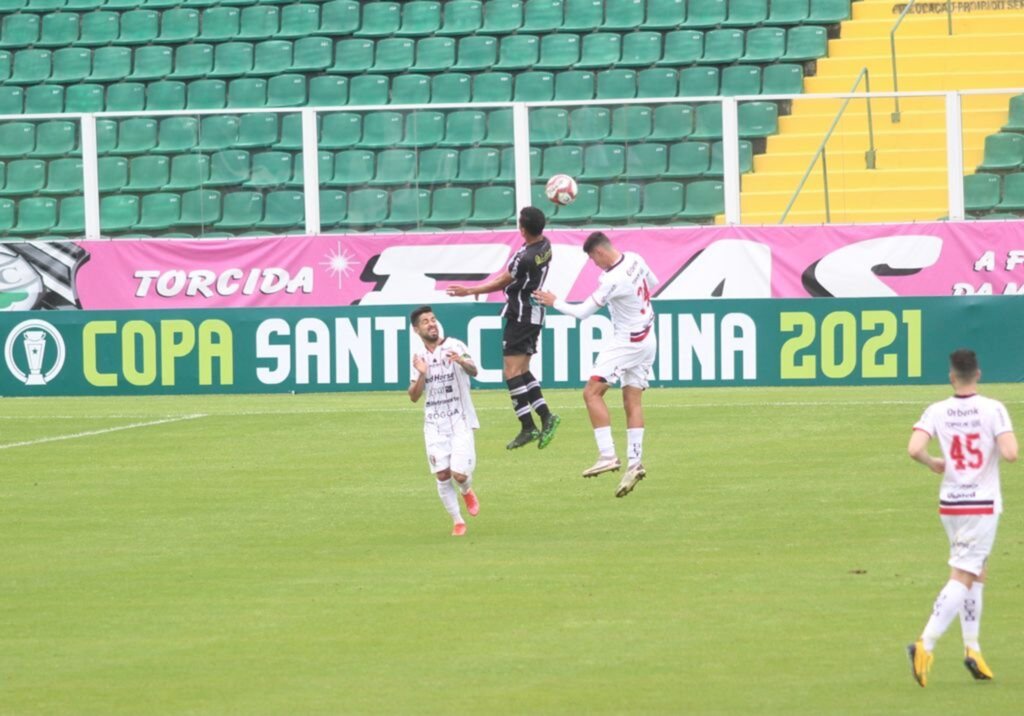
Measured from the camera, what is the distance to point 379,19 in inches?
1267

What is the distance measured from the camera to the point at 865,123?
25.3m

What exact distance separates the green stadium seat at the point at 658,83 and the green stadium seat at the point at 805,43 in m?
1.84

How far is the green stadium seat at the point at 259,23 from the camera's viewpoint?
32.5 meters

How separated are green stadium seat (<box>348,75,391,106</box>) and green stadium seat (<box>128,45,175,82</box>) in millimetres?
3158

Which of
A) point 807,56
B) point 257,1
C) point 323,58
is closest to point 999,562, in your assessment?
point 807,56

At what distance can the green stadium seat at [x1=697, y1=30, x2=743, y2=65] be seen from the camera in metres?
29.7

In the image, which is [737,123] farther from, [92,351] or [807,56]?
[92,351]

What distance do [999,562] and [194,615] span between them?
5178 mm

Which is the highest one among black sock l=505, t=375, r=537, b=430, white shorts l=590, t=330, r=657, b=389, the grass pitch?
white shorts l=590, t=330, r=657, b=389

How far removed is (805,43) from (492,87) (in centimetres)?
508

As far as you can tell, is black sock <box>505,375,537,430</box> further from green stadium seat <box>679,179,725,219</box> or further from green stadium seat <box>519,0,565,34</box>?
green stadium seat <box>519,0,565,34</box>

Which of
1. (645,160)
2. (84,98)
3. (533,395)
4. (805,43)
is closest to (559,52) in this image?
(805,43)

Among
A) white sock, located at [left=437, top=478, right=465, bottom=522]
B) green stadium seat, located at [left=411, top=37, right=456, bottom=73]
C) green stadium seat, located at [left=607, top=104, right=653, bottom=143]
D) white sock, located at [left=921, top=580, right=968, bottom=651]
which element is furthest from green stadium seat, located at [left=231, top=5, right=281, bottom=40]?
white sock, located at [left=921, top=580, right=968, bottom=651]

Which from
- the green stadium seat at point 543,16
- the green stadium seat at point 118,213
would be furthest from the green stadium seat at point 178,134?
the green stadium seat at point 543,16
